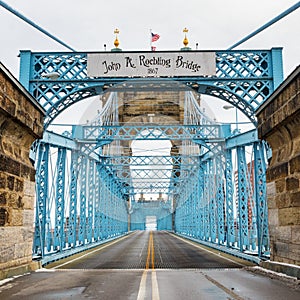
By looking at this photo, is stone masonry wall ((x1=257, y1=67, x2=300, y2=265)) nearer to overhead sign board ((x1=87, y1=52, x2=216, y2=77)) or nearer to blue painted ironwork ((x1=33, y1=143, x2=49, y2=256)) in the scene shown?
overhead sign board ((x1=87, y1=52, x2=216, y2=77))

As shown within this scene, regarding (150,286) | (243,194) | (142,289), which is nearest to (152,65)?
(150,286)

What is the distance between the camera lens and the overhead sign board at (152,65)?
15180mm

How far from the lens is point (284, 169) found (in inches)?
388

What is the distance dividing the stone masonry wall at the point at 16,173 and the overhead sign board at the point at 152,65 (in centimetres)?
442

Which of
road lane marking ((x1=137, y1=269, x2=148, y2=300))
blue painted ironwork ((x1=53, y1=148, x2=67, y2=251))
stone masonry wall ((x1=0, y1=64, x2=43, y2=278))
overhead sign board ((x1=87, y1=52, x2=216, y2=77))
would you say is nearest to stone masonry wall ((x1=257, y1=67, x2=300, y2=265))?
road lane marking ((x1=137, y1=269, x2=148, y2=300))

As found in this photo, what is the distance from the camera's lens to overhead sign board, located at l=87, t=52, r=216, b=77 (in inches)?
598

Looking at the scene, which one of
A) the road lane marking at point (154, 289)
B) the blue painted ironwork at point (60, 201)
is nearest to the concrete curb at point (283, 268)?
the road lane marking at point (154, 289)

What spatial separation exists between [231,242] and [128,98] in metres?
37.5

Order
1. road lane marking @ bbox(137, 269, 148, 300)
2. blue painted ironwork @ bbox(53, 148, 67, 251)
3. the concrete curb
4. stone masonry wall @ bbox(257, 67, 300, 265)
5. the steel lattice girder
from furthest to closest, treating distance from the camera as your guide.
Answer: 1. blue painted ironwork @ bbox(53, 148, 67, 251)
2. the steel lattice girder
3. stone masonry wall @ bbox(257, 67, 300, 265)
4. the concrete curb
5. road lane marking @ bbox(137, 269, 148, 300)

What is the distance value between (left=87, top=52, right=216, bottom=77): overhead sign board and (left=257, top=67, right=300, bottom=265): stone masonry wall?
460 cm

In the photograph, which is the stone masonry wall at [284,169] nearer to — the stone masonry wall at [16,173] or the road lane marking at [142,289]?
the road lane marking at [142,289]

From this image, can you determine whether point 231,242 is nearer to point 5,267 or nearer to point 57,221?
point 57,221

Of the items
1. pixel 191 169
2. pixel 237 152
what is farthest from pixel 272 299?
pixel 191 169

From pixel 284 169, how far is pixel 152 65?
7.02 meters
